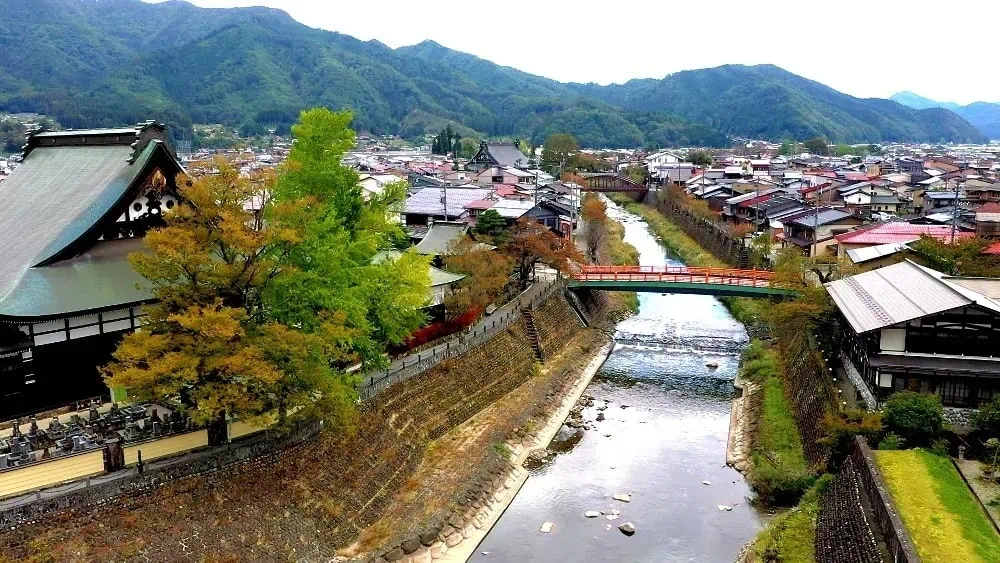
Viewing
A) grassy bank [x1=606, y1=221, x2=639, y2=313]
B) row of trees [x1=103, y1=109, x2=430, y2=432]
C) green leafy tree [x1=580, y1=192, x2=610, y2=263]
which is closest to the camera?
row of trees [x1=103, y1=109, x2=430, y2=432]

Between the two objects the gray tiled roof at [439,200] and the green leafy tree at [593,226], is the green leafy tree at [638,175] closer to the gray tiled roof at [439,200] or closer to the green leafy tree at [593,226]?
the green leafy tree at [593,226]

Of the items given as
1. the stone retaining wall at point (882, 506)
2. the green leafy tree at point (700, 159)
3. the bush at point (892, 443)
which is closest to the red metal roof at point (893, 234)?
the bush at point (892, 443)

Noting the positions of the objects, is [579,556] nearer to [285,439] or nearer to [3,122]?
[285,439]

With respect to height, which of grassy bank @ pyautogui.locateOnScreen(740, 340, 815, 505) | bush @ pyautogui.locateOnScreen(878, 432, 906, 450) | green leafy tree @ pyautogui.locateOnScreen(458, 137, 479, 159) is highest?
green leafy tree @ pyautogui.locateOnScreen(458, 137, 479, 159)

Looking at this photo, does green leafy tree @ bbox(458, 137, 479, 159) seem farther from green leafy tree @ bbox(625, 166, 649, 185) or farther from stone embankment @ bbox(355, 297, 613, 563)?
stone embankment @ bbox(355, 297, 613, 563)

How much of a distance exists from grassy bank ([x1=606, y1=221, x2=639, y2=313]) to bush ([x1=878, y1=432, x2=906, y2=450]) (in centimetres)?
2605

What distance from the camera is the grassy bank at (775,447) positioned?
20531 mm

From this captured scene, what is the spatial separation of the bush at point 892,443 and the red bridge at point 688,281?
15.4 m

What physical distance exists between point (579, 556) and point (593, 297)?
2416cm

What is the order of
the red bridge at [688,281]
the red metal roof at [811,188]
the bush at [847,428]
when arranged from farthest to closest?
1. the red metal roof at [811,188]
2. the red bridge at [688,281]
3. the bush at [847,428]

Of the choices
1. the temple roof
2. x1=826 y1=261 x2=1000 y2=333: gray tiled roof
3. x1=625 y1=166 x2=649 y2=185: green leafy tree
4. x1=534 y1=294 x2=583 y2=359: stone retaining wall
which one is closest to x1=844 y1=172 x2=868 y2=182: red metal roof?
x1=625 y1=166 x2=649 y2=185: green leafy tree

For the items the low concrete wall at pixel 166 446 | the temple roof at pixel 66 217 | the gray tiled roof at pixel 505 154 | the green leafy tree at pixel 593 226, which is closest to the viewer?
the low concrete wall at pixel 166 446

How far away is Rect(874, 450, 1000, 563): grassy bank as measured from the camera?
13.6 meters

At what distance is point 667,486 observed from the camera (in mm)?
22188
